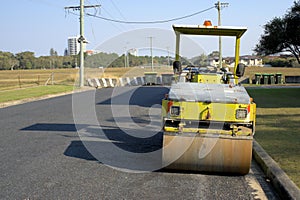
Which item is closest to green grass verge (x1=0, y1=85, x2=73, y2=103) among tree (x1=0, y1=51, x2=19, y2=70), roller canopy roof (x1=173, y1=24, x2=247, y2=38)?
roller canopy roof (x1=173, y1=24, x2=247, y2=38)

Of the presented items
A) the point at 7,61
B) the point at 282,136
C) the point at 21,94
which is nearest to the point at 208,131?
the point at 282,136

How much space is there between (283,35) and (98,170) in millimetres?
23764

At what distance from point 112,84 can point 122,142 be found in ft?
109

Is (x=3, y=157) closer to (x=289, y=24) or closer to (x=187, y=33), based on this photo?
(x=187, y=33)

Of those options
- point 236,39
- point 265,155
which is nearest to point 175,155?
point 265,155

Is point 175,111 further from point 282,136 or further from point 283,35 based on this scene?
point 283,35

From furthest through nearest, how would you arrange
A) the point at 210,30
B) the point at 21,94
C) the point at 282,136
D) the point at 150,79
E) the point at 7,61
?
the point at 7,61
the point at 150,79
the point at 21,94
the point at 282,136
the point at 210,30

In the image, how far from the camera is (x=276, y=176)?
6516 millimetres

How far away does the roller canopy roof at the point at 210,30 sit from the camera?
8891 millimetres

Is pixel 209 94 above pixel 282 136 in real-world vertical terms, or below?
above

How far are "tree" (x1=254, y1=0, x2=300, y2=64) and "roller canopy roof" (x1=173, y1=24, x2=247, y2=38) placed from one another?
1833 centimetres

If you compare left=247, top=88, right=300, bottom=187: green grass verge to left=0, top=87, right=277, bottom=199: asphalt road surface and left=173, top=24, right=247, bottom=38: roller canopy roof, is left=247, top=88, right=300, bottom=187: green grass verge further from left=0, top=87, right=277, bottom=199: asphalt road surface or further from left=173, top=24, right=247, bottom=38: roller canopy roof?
left=173, top=24, right=247, bottom=38: roller canopy roof

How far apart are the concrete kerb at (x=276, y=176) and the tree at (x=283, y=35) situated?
1999 centimetres

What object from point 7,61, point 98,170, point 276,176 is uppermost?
point 7,61
